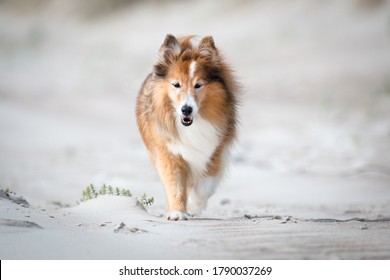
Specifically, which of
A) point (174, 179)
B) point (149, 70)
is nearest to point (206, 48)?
point (174, 179)

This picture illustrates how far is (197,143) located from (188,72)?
2.39ft

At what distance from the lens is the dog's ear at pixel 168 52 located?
7422 mm

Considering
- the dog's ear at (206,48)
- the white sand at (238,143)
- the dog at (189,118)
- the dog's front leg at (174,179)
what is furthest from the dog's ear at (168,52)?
the white sand at (238,143)

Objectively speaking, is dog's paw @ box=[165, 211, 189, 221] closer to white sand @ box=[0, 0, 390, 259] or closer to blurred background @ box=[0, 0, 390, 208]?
white sand @ box=[0, 0, 390, 259]

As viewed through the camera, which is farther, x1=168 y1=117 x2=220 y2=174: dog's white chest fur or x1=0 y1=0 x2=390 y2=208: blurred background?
x1=0 y1=0 x2=390 y2=208: blurred background

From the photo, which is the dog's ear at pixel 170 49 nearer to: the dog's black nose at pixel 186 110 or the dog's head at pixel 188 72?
the dog's head at pixel 188 72

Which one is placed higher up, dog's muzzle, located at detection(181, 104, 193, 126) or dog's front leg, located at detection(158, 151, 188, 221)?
dog's muzzle, located at detection(181, 104, 193, 126)

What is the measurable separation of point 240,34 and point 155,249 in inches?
889

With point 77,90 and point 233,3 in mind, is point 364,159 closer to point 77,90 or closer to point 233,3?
point 77,90

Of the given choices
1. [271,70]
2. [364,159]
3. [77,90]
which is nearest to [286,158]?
[364,159]

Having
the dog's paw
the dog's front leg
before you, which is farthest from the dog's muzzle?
the dog's paw

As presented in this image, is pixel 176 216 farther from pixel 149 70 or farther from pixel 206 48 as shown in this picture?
pixel 149 70

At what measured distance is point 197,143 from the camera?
7.52 meters

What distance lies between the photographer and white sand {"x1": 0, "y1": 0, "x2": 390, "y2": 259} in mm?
5781
